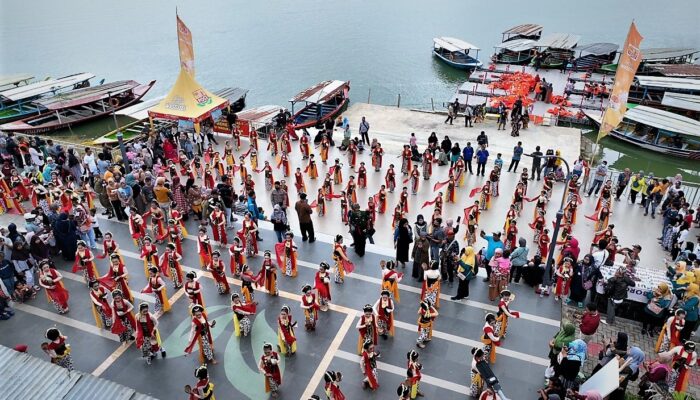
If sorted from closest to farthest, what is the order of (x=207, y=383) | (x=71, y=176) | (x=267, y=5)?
(x=207, y=383)
(x=71, y=176)
(x=267, y=5)

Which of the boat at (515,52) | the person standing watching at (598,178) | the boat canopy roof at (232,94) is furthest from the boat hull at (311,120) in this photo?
the boat at (515,52)

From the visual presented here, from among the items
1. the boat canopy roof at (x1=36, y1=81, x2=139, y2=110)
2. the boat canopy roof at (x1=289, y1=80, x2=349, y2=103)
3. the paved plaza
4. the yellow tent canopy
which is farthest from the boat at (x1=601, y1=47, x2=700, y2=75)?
the boat canopy roof at (x1=36, y1=81, x2=139, y2=110)

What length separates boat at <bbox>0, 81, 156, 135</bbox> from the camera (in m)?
25.1

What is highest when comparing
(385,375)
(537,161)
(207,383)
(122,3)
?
(122,3)

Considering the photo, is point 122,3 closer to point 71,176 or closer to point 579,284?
point 71,176

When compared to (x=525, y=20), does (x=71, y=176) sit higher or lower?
lower

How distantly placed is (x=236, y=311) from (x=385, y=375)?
3097 mm

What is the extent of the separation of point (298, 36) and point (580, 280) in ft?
146

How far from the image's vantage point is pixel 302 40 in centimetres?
4897

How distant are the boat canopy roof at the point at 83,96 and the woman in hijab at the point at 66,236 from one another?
52.5 ft

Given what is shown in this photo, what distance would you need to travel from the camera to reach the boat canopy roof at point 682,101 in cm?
2455

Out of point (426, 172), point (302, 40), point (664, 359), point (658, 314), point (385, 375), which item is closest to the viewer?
point (664, 359)

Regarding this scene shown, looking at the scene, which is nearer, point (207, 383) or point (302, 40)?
point (207, 383)

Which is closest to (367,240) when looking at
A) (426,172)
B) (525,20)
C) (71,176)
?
(426,172)
